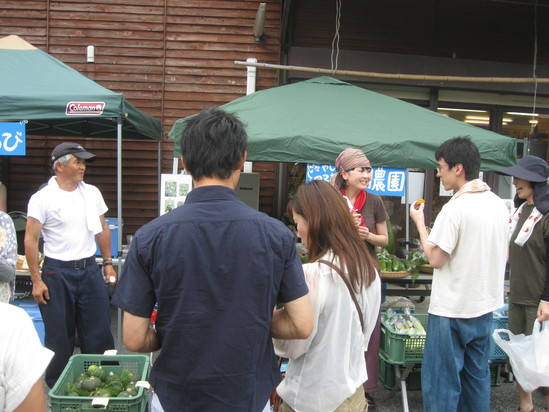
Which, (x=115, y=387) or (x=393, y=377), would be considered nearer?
(x=115, y=387)

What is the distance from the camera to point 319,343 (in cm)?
191

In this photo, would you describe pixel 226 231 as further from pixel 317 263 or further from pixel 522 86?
pixel 522 86

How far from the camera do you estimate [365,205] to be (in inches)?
140

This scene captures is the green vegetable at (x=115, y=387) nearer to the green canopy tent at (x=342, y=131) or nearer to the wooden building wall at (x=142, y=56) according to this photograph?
the green canopy tent at (x=342, y=131)

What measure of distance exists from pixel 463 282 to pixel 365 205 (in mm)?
989

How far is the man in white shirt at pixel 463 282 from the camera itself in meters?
2.78

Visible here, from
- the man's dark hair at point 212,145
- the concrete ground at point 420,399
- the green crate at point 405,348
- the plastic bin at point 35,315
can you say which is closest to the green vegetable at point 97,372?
the concrete ground at point 420,399

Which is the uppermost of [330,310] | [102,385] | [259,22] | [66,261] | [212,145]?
[259,22]

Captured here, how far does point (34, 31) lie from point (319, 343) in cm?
670

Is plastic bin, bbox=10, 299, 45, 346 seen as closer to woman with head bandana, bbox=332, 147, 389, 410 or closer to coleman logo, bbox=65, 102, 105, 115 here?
coleman logo, bbox=65, 102, 105, 115

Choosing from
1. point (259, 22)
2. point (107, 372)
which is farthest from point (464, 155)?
point (259, 22)

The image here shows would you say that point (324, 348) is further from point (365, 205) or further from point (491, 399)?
point (491, 399)

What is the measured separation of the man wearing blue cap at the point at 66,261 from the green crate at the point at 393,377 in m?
2.36

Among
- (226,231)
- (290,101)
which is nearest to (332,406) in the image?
(226,231)
